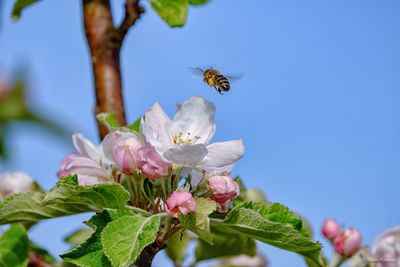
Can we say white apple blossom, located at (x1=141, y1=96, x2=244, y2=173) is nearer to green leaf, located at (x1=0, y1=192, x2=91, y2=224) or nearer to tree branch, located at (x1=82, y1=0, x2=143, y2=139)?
green leaf, located at (x1=0, y1=192, x2=91, y2=224)

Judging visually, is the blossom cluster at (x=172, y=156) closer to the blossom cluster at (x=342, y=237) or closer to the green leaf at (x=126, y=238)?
the green leaf at (x=126, y=238)

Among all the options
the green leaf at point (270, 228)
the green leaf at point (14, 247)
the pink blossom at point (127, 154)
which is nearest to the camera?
the green leaf at point (270, 228)

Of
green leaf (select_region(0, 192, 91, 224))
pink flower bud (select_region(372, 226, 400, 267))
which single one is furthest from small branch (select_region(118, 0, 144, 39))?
pink flower bud (select_region(372, 226, 400, 267))

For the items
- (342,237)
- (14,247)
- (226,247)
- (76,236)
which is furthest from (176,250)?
(14,247)

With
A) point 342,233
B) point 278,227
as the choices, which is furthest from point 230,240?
point 278,227

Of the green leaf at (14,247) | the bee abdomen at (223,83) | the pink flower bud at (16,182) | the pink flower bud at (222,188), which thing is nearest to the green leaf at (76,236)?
the pink flower bud at (16,182)

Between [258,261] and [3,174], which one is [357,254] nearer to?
[258,261]

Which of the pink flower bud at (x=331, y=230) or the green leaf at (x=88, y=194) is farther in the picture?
the pink flower bud at (x=331, y=230)
